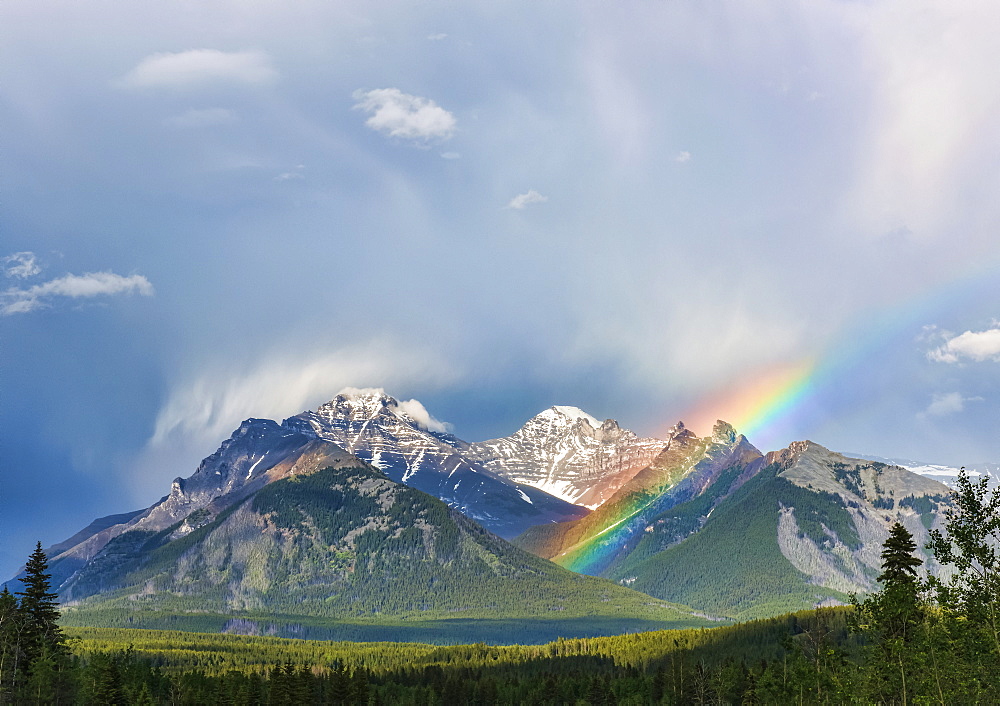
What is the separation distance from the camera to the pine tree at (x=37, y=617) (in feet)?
422

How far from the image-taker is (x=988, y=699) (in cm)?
7681

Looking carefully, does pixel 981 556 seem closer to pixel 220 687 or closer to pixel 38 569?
pixel 38 569

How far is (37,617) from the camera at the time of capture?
131500 mm

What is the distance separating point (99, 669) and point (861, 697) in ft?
372

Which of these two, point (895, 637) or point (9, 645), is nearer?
point (895, 637)

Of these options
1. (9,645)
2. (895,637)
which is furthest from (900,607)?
(9,645)

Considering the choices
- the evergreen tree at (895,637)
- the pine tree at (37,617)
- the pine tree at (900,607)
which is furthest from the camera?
the pine tree at (37,617)

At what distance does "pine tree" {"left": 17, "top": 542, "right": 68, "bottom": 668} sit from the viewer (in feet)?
422

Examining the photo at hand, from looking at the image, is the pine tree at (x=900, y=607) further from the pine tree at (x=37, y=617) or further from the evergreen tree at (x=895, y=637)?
the pine tree at (x=37, y=617)

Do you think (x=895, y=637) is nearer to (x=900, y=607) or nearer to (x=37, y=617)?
(x=900, y=607)

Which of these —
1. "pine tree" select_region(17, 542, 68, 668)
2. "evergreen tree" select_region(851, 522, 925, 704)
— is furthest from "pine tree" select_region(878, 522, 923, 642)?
"pine tree" select_region(17, 542, 68, 668)

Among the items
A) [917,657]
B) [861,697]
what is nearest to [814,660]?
[861,697]

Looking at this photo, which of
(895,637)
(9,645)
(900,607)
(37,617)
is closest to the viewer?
(900,607)

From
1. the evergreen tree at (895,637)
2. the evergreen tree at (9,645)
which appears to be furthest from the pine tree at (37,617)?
the evergreen tree at (895,637)
